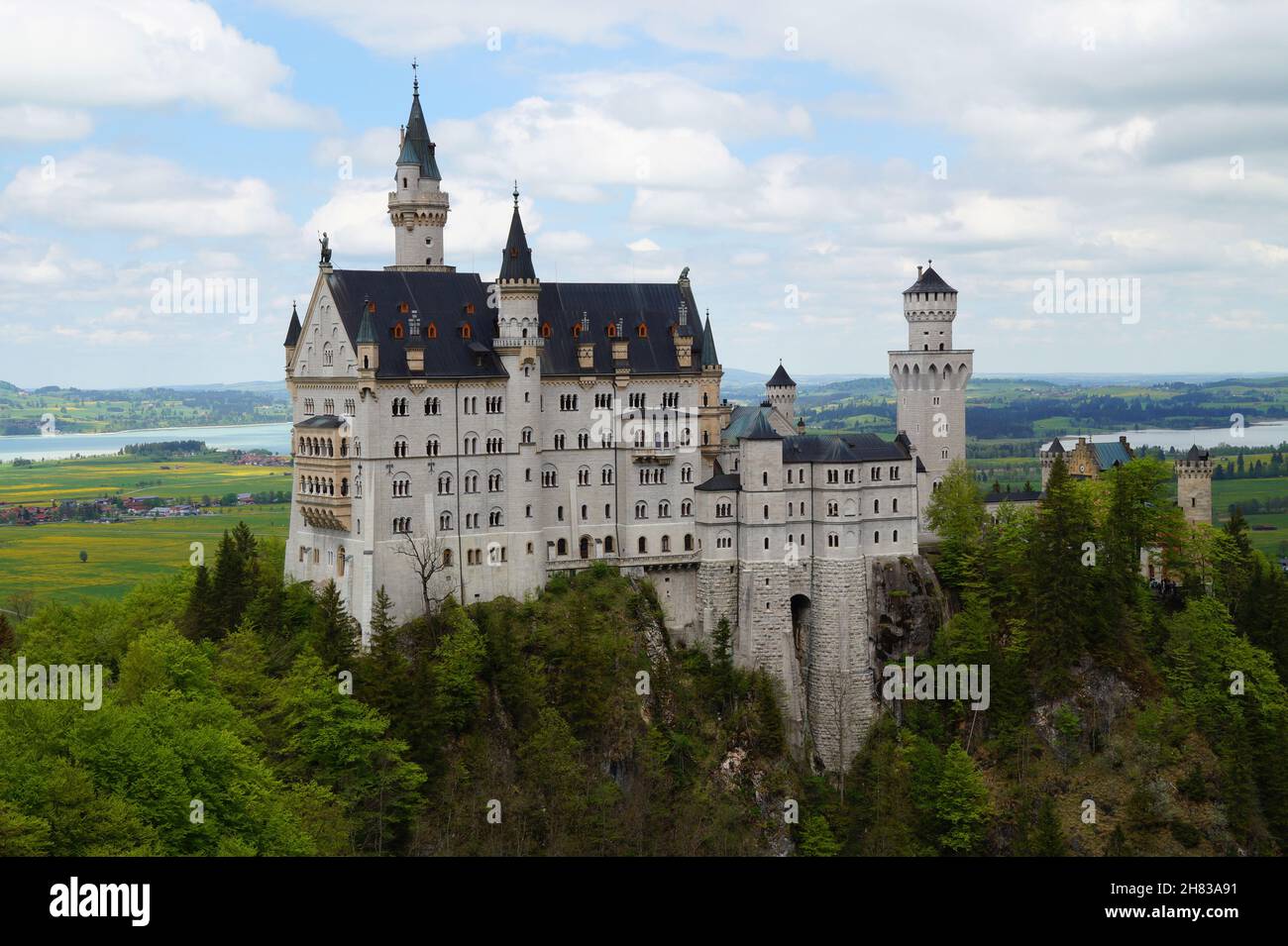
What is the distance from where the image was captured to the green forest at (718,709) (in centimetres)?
7500

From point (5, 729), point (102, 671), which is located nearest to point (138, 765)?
point (5, 729)

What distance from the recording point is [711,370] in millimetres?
98062

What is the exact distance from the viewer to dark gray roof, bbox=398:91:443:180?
96.1 metres

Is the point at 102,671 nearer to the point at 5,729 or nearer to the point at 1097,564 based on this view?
the point at 5,729

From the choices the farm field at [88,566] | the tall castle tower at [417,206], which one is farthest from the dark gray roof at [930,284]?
the farm field at [88,566]

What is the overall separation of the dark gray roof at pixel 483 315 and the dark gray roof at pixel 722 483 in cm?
766

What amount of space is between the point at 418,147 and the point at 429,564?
28698 mm

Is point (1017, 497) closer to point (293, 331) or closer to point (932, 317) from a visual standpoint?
point (932, 317)

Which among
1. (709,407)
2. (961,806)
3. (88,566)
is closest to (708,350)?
(709,407)

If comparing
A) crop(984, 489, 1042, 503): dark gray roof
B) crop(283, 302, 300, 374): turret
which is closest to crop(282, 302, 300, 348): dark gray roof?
crop(283, 302, 300, 374): turret

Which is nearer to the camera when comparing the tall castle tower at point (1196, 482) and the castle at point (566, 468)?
the castle at point (566, 468)

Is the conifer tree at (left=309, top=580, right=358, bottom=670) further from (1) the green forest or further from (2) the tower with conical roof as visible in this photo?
(2) the tower with conical roof

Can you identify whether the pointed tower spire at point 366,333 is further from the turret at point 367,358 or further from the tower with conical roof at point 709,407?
the tower with conical roof at point 709,407
